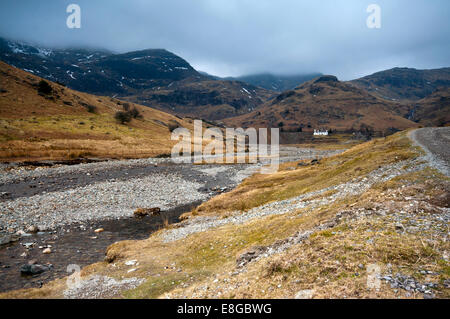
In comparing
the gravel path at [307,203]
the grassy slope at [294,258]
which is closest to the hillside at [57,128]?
the gravel path at [307,203]

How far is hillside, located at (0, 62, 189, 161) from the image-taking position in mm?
69938

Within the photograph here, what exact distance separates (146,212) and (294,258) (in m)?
26.3

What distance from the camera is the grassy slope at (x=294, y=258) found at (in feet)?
25.9

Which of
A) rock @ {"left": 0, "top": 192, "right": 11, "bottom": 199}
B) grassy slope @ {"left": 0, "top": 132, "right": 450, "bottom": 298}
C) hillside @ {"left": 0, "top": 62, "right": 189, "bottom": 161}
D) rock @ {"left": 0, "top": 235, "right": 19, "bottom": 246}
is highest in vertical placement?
hillside @ {"left": 0, "top": 62, "right": 189, "bottom": 161}

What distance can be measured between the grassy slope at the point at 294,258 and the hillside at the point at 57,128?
65.0m

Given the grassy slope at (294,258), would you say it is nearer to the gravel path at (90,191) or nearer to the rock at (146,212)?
the rock at (146,212)

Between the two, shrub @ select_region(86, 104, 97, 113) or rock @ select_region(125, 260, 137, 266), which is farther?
shrub @ select_region(86, 104, 97, 113)

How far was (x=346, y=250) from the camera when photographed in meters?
9.27

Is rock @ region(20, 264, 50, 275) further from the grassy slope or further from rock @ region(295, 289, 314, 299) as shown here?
rock @ region(295, 289, 314, 299)

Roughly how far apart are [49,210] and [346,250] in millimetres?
35109

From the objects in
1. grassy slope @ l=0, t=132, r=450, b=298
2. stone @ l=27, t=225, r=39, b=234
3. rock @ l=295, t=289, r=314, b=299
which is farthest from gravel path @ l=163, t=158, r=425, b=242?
stone @ l=27, t=225, r=39, b=234

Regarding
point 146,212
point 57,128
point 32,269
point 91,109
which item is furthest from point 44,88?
point 32,269

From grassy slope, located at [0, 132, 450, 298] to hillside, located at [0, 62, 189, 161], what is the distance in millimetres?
64975

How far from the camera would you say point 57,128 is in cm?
8844
